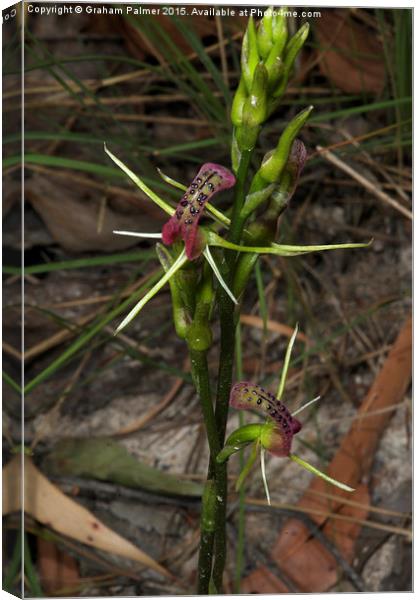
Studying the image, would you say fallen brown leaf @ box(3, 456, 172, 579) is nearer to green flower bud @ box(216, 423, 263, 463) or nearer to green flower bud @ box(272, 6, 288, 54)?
green flower bud @ box(216, 423, 263, 463)

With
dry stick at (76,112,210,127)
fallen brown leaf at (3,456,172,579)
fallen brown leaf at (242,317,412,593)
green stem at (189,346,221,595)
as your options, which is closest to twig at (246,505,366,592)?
fallen brown leaf at (242,317,412,593)

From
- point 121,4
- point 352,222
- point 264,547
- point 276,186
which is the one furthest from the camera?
point 352,222

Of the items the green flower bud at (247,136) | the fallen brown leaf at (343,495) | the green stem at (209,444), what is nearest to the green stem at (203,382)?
the green stem at (209,444)

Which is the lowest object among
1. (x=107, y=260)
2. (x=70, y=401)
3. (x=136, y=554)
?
(x=136, y=554)

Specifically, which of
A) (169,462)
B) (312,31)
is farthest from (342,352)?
(312,31)

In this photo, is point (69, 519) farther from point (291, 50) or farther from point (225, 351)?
point (291, 50)

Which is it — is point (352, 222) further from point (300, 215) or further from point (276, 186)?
point (276, 186)

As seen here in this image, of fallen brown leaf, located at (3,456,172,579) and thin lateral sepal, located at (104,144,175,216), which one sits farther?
fallen brown leaf, located at (3,456,172,579)

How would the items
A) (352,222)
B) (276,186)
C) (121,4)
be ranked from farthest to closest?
(352,222), (121,4), (276,186)
